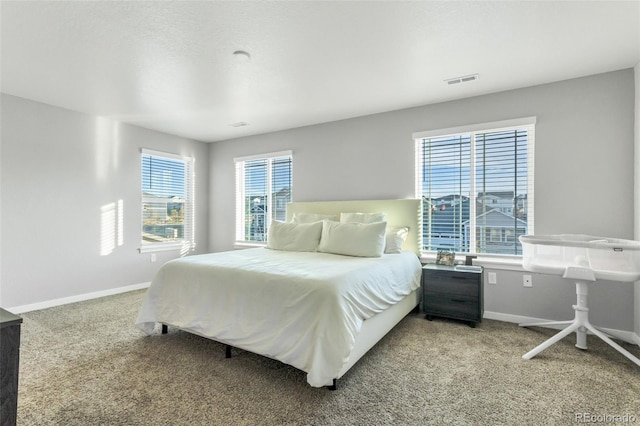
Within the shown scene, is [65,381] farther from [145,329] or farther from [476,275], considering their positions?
[476,275]

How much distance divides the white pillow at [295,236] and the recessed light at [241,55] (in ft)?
6.31

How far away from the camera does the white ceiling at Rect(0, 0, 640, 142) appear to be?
6.39ft

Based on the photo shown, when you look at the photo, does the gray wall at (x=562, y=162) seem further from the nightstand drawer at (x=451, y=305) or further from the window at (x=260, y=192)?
the window at (x=260, y=192)

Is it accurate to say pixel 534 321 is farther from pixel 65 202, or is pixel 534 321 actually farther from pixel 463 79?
pixel 65 202

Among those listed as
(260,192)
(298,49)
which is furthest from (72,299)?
(298,49)

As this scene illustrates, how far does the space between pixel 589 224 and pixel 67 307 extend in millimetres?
5654

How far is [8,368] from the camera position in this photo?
0.86 metres

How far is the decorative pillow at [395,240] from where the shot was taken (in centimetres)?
337

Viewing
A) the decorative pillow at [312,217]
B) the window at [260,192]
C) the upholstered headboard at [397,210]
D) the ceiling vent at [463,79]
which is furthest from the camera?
the window at [260,192]

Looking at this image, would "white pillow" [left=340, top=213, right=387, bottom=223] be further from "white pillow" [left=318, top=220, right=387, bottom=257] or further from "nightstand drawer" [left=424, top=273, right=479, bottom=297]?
"nightstand drawer" [left=424, top=273, right=479, bottom=297]

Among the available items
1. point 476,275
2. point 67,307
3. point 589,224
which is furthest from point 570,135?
point 67,307

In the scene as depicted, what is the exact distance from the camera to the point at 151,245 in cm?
471

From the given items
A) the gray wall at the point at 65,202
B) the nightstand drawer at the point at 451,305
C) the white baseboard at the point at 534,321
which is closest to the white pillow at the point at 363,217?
the nightstand drawer at the point at 451,305

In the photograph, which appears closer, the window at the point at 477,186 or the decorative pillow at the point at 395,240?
the window at the point at 477,186
